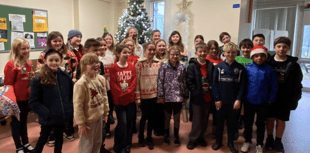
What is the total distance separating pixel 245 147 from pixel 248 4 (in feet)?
13.0

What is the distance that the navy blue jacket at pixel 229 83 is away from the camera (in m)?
2.37

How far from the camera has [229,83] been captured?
238cm

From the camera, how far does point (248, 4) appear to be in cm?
505

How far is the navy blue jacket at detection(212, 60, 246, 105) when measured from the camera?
2.37 metres

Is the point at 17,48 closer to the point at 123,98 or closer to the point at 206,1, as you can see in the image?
the point at 123,98

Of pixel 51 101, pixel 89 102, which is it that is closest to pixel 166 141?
pixel 89 102

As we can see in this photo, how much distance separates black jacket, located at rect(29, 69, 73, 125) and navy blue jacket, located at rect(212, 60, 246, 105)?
1723mm

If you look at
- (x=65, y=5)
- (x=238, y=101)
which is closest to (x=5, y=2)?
(x=65, y=5)

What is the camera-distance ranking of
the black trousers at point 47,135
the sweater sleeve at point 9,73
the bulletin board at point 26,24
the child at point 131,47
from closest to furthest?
the black trousers at point 47,135 < the sweater sleeve at point 9,73 < the child at point 131,47 < the bulletin board at point 26,24

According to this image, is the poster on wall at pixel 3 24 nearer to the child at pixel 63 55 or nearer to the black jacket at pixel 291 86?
the child at pixel 63 55

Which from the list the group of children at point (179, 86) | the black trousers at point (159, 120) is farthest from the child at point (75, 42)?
the black trousers at point (159, 120)

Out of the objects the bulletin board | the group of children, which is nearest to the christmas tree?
the bulletin board

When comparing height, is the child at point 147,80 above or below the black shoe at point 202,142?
above

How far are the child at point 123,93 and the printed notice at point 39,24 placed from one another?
3.43 m
